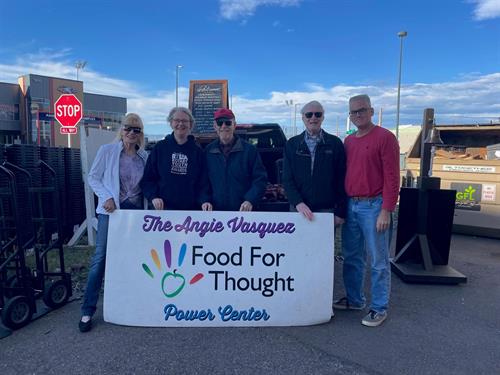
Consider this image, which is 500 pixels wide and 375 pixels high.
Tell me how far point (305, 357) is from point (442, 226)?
3.29 metres

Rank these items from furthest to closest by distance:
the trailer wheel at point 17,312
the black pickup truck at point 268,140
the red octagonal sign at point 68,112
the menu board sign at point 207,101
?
the red octagonal sign at point 68,112, the menu board sign at point 207,101, the black pickup truck at point 268,140, the trailer wheel at point 17,312

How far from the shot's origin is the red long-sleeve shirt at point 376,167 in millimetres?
3398

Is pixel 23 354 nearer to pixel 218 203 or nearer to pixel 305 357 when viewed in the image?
pixel 218 203

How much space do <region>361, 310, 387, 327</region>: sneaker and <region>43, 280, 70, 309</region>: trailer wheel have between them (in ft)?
9.96

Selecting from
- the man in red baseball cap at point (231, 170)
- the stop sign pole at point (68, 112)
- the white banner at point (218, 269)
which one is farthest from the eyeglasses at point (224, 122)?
the stop sign pole at point (68, 112)

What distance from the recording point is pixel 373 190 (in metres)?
3.49

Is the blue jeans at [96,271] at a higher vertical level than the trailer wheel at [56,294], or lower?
→ higher

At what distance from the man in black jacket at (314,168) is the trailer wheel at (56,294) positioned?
253 cm

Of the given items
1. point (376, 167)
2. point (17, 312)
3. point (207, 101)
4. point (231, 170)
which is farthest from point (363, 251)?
point (207, 101)

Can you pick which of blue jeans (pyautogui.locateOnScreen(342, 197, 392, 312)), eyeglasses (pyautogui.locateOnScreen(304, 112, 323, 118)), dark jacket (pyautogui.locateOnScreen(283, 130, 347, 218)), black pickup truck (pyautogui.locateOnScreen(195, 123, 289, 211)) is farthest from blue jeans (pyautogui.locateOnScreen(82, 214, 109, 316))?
black pickup truck (pyautogui.locateOnScreen(195, 123, 289, 211))

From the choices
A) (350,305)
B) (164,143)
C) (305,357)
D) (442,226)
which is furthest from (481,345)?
(164,143)

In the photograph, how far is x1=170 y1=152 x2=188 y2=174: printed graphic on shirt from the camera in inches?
142

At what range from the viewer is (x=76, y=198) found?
6.69 metres

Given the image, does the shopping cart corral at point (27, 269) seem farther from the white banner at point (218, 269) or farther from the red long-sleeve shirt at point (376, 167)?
the red long-sleeve shirt at point (376, 167)
